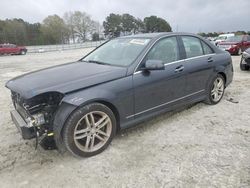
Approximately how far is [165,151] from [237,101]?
2.78 metres

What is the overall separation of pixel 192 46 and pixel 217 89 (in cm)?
115

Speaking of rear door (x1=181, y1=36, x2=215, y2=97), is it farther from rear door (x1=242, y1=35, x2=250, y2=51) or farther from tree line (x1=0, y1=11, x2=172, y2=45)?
tree line (x1=0, y1=11, x2=172, y2=45)

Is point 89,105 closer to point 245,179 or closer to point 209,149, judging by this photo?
point 209,149

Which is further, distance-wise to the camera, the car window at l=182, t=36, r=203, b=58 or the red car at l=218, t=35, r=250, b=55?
the red car at l=218, t=35, r=250, b=55

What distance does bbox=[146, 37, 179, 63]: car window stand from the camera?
373 cm

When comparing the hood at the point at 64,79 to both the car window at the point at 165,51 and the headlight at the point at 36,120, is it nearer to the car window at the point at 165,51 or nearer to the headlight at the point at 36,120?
the headlight at the point at 36,120

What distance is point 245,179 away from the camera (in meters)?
2.58

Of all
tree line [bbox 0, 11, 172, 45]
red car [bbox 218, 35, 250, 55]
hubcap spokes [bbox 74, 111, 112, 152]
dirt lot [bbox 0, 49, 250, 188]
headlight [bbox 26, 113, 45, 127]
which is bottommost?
dirt lot [bbox 0, 49, 250, 188]

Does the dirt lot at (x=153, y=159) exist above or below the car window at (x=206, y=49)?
below

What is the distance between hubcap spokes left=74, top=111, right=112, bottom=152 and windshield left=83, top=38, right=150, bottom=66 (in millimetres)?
903

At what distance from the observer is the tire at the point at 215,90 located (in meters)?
4.75

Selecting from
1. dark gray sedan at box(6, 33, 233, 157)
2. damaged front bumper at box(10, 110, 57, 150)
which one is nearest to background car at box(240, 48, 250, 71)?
dark gray sedan at box(6, 33, 233, 157)

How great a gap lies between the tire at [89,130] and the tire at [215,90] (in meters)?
2.39

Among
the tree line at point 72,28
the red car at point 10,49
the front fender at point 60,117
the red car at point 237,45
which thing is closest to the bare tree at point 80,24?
the tree line at point 72,28
